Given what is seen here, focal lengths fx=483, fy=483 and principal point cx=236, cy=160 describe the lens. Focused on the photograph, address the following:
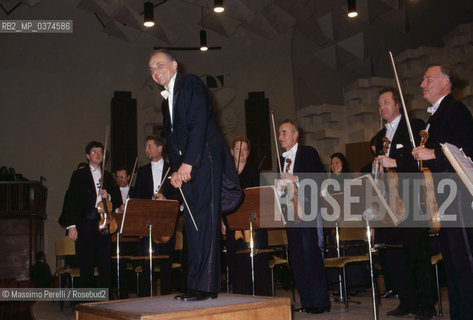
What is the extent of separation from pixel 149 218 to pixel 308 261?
148 centimetres

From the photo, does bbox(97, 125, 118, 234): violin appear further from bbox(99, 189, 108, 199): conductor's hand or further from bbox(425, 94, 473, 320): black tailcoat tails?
bbox(425, 94, 473, 320): black tailcoat tails

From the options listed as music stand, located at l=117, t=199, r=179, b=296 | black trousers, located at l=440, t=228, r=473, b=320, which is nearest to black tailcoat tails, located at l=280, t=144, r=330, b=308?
music stand, located at l=117, t=199, r=179, b=296

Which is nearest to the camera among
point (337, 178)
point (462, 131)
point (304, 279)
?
point (462, 131)

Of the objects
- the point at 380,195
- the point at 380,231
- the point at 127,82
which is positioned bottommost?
the point at 380,231

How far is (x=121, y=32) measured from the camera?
497 inches

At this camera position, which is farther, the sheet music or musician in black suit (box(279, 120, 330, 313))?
musician in black suit (box(279, 120, 330, 313))

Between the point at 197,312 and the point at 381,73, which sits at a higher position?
the point at 381,73

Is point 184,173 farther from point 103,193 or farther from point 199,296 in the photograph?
point 103,193

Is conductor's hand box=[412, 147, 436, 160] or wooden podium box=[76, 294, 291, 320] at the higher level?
conductor's hand box=[412, 147, 436, 160]

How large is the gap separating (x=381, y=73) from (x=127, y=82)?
6.92m

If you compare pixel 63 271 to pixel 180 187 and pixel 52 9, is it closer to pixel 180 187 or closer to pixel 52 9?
pixel 180 187

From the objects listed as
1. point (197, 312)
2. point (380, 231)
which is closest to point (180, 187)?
point (197, 312)

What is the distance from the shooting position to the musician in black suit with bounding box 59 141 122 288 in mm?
4781

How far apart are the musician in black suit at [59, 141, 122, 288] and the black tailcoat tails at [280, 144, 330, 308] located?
1.88 m
